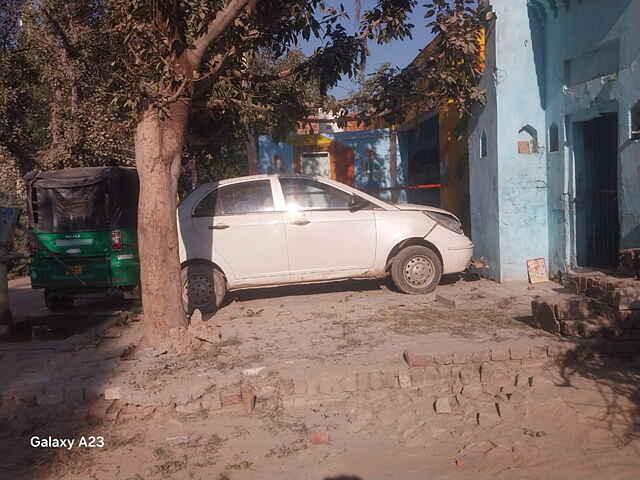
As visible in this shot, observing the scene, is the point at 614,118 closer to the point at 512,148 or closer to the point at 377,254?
the point at 512,148

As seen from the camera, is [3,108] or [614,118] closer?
[614,118]

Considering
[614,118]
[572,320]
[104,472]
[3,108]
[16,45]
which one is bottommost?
[104,472]

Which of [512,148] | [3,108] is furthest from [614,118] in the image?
[3,108]

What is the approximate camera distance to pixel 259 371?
4.82 m

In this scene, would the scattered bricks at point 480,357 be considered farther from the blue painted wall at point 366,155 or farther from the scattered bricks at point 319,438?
the blue painted wall at point 366,155

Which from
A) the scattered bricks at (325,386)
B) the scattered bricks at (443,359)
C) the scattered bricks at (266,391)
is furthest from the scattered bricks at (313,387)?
the scattered bricks at (443,359)

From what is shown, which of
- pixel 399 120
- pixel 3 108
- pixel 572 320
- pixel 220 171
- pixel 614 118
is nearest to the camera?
pixel 572 320

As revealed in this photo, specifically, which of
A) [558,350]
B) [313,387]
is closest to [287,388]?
[313,387]

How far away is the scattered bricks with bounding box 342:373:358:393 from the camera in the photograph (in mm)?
4617

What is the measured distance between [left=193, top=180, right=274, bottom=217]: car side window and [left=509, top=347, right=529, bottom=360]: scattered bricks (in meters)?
3.69

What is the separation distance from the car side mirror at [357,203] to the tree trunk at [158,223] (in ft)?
9.34

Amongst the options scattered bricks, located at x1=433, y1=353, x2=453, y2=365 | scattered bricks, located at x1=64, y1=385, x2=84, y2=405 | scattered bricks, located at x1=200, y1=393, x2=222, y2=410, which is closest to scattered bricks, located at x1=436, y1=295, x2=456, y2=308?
scattered bricks, located at x1=433, y1=353, x2=453, y2=365

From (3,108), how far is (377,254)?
768 centimetres

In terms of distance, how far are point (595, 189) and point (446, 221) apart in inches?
79.3
